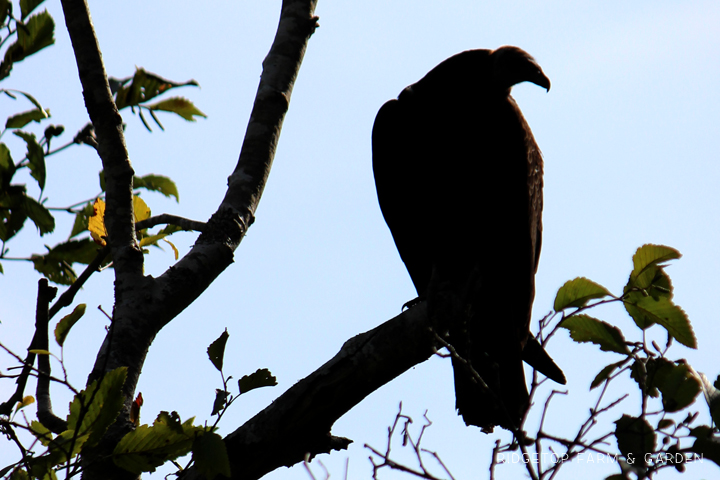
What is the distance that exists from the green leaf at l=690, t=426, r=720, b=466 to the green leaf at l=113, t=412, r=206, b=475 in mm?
1125

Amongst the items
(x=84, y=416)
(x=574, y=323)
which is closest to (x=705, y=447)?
(x=574, y=323)

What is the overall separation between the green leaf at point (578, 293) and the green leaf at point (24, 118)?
170 centimetres

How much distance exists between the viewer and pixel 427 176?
3.10 meters

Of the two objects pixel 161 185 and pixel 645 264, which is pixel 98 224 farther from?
pixel 645 264

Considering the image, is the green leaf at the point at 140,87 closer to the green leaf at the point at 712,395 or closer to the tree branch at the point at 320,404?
the tree branch at the point at 320,404

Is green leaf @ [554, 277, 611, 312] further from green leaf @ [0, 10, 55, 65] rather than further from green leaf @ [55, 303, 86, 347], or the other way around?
green leaf @ [0, 10, 55, 65]

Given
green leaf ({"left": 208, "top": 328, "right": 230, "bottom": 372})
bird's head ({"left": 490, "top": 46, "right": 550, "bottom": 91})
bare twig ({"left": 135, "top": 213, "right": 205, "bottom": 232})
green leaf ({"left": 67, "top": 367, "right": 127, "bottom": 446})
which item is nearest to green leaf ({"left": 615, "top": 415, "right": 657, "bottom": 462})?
green leaf ({"left": 208, "top": 328, "right": 230, "bottom": 372})

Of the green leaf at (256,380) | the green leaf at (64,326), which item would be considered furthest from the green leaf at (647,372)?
the green leaf at (64,326)

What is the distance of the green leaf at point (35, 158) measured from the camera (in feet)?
5.87

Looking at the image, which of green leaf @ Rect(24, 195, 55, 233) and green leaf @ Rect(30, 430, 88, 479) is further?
green leaf @ Rect(24, 195, 55, 233)

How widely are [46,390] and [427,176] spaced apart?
1975 mm

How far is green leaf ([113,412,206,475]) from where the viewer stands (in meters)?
1.51

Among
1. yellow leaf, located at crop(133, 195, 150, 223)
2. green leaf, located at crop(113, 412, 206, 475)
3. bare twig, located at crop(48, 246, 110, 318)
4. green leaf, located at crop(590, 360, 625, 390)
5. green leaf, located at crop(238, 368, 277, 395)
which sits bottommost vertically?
green leaf, located at crop(590, 360, 625, 390)

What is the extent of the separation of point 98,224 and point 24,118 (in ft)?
1.35
